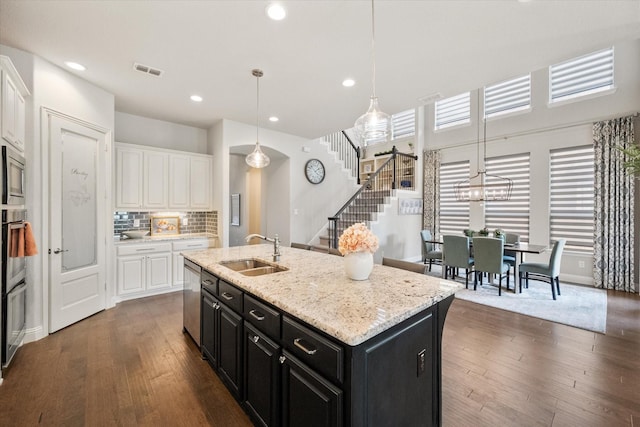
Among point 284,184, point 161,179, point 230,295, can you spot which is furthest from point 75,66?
point 284,184

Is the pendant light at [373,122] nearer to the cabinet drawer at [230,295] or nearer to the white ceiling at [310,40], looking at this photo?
the white ceiling at [310,40]

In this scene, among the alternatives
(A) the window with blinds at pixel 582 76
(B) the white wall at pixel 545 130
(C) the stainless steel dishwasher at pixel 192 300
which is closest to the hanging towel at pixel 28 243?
(C) the stainless steel dishwasher at pixel 192 300

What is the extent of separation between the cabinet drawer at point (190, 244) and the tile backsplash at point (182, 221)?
0.30 meters

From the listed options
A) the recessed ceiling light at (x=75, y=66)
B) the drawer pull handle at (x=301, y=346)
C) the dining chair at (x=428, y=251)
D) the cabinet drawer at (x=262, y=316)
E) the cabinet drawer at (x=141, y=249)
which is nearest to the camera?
the drawer pull handle at (x=301, y=346)

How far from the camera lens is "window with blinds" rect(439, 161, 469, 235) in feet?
23.3

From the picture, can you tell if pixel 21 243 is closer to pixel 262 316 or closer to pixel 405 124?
pixel 262 316

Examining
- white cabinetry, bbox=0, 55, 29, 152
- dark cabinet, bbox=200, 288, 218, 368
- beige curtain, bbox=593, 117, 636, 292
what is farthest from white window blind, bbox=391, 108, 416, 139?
white cabinetry, bbox=0, 55, 29, 152

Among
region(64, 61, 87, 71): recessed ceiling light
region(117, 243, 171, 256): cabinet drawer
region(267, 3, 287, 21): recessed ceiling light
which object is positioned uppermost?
region(64, 61, 87, 71): recessed ceiling light

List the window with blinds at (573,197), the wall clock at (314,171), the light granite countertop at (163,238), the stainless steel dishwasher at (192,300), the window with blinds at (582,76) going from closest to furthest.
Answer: the stainless steel dishwasher at (192,300)
the light granite countertop at (163,238)
the window with blinds at (582,76)
the window with blinds at (573,197)
the wall clock at (314,171)

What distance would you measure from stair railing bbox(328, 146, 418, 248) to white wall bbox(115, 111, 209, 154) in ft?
10.6

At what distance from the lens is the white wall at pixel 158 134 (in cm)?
486

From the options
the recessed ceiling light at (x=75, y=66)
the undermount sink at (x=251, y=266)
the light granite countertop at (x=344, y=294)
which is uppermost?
the recessed ceiling light at (x=75, y=66)

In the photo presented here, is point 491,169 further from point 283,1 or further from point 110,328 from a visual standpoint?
point 110,328

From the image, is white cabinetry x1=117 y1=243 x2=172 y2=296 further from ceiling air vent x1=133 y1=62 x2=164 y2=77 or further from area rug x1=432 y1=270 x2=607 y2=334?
area rug x1=432 y1=270 x2=607 y2=334
